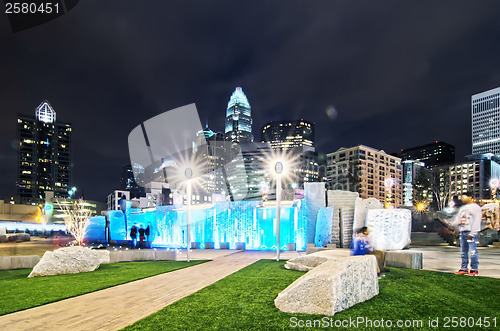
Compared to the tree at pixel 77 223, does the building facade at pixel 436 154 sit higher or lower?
higher

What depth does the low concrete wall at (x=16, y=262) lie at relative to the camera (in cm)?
1141

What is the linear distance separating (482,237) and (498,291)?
57.2 ft

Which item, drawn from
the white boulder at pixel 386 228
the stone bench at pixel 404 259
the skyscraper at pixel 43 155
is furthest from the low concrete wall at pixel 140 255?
the skyscraper at pixel 43 155

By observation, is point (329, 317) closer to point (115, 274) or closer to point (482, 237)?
point (115, 274)

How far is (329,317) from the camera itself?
4.71 metres

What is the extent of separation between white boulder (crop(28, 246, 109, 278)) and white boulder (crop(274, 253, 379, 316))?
8.45m

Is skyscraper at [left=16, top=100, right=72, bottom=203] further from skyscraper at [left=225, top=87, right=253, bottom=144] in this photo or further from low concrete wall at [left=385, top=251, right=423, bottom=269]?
low concrete wall at [left=385, top=251, right=423, bottom=269]

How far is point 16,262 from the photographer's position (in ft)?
38.0

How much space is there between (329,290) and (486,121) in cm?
17440

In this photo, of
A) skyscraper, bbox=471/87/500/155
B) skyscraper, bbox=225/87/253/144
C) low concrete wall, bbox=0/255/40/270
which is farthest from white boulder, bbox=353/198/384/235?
Result: skyscraper, bbox=225/87/253/144

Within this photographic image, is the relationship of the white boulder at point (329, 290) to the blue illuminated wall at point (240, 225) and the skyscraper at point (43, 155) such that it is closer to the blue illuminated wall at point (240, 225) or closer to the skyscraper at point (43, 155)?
the blue illuminated wall at point (240, 225)

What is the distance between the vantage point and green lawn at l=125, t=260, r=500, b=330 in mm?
4594

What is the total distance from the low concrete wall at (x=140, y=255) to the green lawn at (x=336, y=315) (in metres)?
7.67

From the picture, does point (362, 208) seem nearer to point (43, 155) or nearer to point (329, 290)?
point (329, 290)
